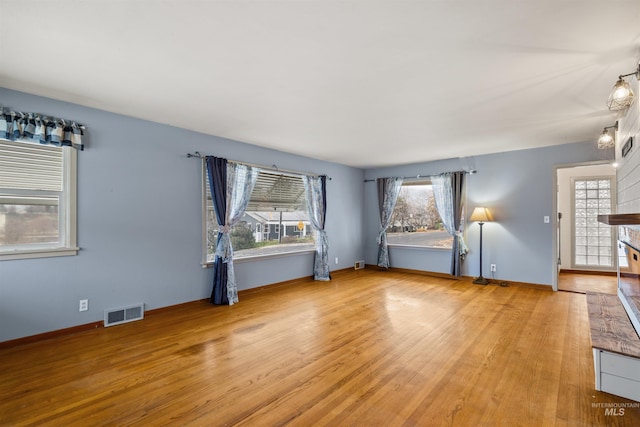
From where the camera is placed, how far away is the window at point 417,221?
630 cm

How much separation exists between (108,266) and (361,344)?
3.01 metres

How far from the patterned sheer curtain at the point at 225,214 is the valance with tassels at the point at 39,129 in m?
1.51

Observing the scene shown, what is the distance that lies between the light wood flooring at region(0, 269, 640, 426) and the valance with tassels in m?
2.06

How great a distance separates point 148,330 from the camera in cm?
329

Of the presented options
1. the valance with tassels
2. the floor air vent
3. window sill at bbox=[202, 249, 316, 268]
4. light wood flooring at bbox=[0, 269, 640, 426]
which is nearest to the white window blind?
the valance with tassels

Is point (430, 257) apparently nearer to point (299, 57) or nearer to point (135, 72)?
point (299, 57)

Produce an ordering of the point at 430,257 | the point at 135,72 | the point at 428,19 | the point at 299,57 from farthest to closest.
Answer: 1. the point at 430,257
2. the point at 135,72
3. the point at 299,57
4. the point at 428,19

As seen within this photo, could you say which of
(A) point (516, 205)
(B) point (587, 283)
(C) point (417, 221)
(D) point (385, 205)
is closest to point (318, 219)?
(D) point (385, 205)

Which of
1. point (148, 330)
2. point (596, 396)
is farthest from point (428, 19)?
point (148, 330)

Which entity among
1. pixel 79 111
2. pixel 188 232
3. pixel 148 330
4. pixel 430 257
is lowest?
pixel 148 330

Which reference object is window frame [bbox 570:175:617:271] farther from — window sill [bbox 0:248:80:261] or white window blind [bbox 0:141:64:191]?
white window blind [bbox 0:141:64:191]

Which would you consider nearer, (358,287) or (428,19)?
(428,19)

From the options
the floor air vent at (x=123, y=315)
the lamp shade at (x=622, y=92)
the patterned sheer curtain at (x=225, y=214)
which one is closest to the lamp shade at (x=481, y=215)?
the lamp shade at (x=622, y=92)

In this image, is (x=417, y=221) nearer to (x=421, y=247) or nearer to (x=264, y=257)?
(x=421, y=247)
